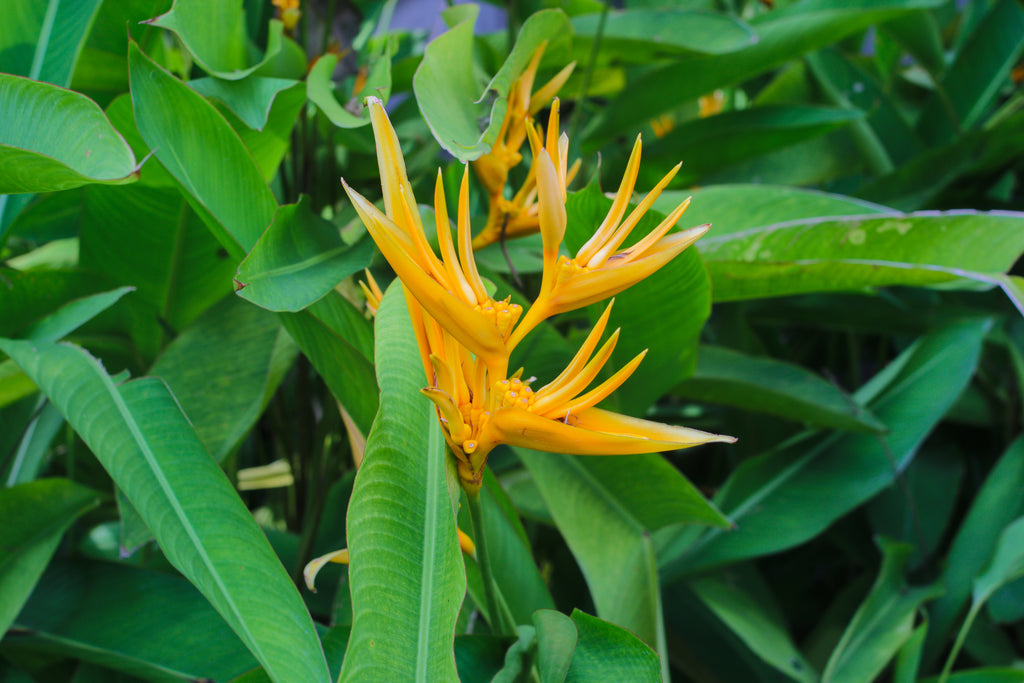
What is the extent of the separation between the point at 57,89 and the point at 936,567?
2.30 ft

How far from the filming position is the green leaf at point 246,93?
38cm

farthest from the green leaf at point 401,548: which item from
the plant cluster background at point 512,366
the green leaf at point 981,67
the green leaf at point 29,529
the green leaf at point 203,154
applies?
the green leaf at point 981,67

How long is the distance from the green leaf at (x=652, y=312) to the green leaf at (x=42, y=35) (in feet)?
0.87

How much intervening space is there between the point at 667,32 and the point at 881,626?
0.48 meters

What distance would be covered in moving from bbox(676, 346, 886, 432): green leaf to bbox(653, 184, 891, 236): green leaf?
107 mm

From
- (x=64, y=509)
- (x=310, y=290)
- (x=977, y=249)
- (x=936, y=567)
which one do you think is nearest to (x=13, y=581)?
(x=64, y=509)

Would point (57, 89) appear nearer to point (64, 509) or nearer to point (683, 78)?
point (64, 509)

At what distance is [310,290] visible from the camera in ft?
1.03

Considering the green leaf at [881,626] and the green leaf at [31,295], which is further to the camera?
the green leaf at [881,626]

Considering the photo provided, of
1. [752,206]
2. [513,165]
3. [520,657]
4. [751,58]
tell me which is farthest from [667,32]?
[520,657]

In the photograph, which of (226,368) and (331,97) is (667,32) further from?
(226,368)

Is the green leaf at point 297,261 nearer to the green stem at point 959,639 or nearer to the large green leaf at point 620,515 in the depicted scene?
the large green leaf at point 620,515

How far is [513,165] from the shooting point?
0.38 metres

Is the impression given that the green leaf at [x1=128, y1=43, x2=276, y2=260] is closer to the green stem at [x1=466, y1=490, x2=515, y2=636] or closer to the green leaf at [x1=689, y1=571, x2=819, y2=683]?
the green stem at [x1=466, y1=490, x2=515, y2=636]
